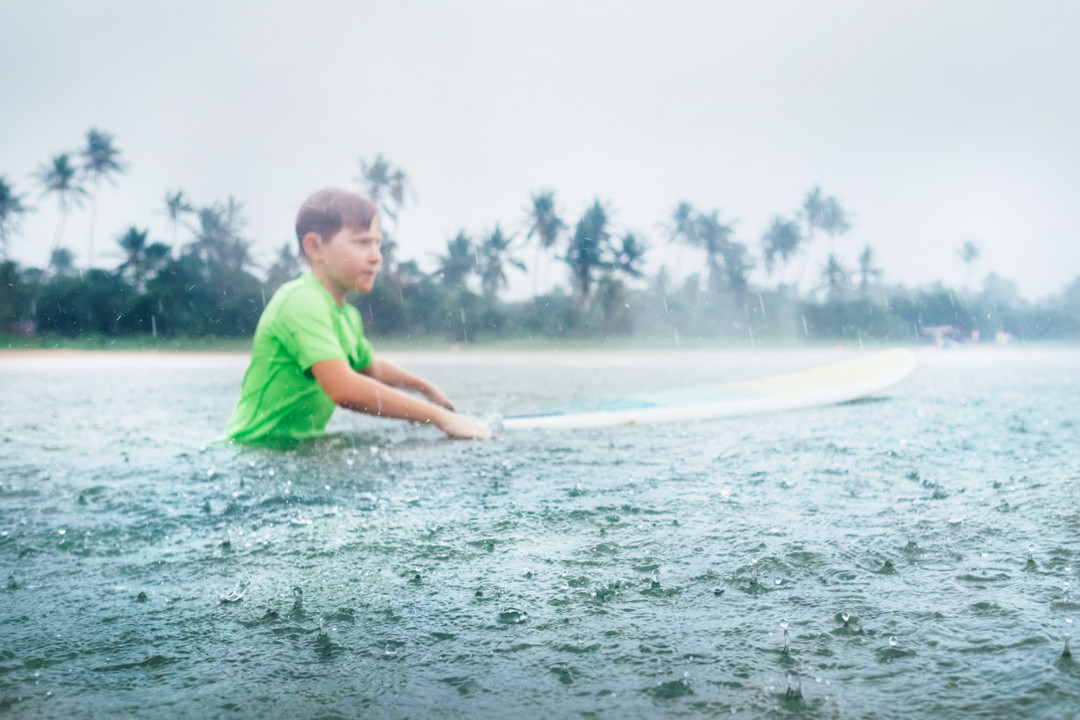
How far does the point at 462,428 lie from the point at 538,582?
6.04 feet

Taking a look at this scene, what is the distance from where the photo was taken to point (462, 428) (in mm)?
3303

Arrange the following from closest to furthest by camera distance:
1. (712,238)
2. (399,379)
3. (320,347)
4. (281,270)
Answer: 1. (320,347)
2. (399,379)
3. (281,270)
4. (712,238)

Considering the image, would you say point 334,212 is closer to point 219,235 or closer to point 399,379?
point 399,379

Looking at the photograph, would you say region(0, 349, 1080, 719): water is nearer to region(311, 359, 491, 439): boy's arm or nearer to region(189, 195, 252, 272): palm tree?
region(311, 359, 491, 439): boy's arm

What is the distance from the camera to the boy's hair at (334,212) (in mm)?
3076

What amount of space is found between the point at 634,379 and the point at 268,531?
7816mm

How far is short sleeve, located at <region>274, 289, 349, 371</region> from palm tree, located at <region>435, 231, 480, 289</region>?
2328cm

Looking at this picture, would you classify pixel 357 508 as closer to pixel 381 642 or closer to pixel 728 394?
pixel 381 642

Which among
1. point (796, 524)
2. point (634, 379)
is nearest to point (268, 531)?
point (796, 524)

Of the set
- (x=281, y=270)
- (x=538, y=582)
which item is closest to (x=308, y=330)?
(x=538, y=582)

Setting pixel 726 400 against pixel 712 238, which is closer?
pixel 726 400

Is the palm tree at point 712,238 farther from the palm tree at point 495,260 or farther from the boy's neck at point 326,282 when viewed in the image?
the boy's neck at point 326,282

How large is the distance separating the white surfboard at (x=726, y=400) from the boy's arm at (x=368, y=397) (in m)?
0.66

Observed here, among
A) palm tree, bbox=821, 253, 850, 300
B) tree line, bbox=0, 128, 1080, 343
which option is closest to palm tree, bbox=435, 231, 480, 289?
tree line, bbox=0, 128, 1080, 343
